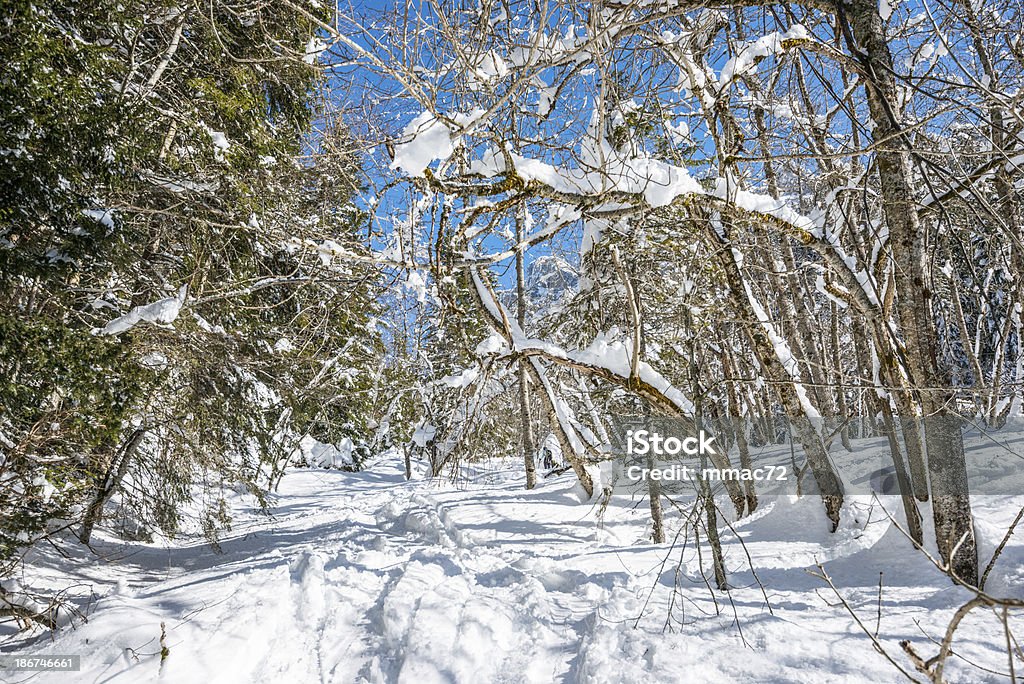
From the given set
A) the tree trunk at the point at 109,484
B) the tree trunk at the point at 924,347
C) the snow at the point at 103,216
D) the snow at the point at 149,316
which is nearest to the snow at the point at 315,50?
the snow at the point at 103,216

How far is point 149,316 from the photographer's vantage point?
4.89 meters

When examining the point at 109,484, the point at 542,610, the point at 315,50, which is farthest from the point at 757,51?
the point at 109,484

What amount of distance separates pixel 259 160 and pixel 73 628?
5.02 m

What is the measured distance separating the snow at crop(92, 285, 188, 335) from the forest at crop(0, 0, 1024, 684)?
32 mm

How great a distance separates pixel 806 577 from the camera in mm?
4449

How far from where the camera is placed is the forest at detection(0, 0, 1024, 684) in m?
3.17

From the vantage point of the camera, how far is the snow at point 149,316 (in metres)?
4.80

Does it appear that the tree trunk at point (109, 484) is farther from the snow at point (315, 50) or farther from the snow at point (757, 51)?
the snow at point (757, 51)

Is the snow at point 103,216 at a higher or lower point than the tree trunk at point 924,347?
higher

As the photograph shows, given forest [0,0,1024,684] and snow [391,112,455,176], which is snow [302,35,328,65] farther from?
snow [391,112,455,176]

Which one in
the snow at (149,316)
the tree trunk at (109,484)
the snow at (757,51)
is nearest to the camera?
the snow at (757,51)

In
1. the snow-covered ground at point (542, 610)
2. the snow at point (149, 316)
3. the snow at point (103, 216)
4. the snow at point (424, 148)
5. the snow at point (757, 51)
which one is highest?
the snow at point (757, 51)

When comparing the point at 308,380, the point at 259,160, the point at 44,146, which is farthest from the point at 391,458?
the point at 44,146

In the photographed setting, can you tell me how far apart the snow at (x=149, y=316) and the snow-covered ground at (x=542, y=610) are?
7.84 ft
